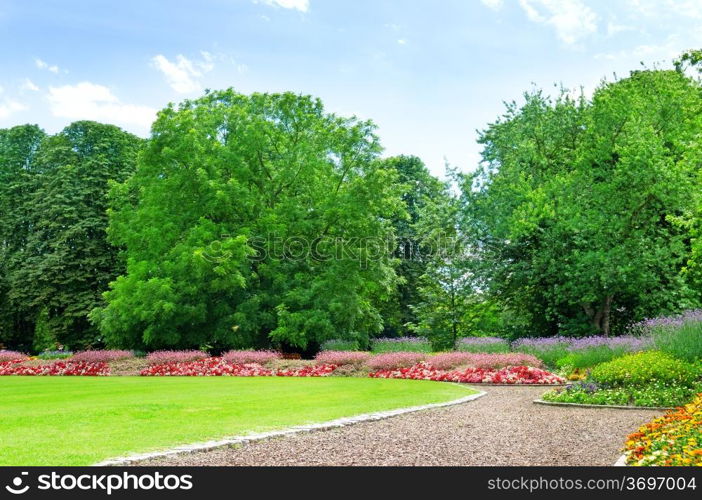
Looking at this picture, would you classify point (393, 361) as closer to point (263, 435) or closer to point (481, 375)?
point (481, 375)

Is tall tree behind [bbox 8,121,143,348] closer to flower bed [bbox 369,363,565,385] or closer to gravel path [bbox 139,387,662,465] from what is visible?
flower bed [bbox 369,363,565,385]

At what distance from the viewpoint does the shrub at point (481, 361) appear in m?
17.5

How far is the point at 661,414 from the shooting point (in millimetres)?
10141

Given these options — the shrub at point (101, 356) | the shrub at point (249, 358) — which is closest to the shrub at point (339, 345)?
the shrub at point (249, 358)

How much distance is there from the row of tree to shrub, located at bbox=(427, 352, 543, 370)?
16.9 feet

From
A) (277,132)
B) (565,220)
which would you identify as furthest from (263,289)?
(565,220)

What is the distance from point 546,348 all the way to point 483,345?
294 centimetres

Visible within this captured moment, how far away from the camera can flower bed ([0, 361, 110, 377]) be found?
22.4 metres

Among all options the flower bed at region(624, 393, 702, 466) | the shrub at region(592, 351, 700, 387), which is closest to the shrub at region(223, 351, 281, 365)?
the shrub at region(592, 351, 700, 387)

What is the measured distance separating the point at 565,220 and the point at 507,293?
429 centimetres

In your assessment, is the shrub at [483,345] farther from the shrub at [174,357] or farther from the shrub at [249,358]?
the shrub at [174,357]

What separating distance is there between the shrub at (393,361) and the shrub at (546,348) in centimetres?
367

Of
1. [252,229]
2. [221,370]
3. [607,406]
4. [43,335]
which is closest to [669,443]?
[607,406]
